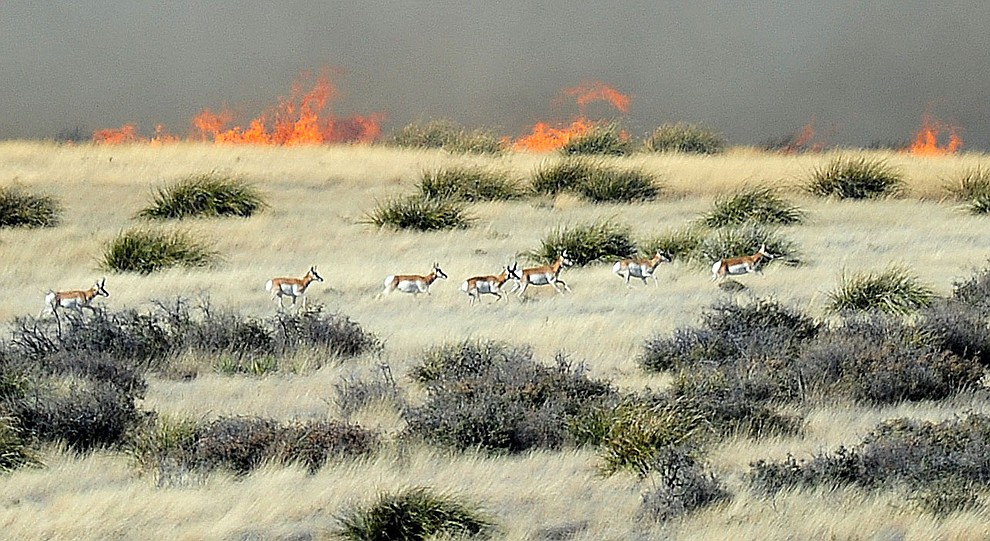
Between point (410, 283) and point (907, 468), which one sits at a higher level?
point (410, 283)

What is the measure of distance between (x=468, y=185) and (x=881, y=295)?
11.8 metres

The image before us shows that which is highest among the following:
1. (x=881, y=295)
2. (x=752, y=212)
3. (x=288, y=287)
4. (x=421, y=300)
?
(x=752, y=212)

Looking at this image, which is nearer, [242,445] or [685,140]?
[242,445]

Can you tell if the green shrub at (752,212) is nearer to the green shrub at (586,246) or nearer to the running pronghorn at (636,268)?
the green shrub at (586,246)

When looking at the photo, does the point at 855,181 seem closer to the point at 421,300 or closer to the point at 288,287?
the point at 421,300

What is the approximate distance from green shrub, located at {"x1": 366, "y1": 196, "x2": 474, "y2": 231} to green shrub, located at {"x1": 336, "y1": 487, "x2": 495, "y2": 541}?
14.7 m

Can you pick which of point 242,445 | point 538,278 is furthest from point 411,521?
point 538,278

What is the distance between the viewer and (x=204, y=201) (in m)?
23.7

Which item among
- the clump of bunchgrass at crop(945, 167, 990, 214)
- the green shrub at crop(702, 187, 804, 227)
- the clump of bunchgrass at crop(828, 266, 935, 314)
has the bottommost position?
the clump of bunchgrass at crop(828, 266, 935, 314)

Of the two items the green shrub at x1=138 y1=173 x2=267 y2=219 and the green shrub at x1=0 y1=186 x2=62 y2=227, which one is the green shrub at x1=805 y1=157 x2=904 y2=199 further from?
the green shrub at x1=0 y1=186 x2=62 y2=227

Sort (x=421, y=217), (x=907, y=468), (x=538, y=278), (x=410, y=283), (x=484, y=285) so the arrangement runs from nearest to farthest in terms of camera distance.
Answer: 1. (x=907, y=468)
2. (x=484, y=285)
3. (x=410, y=283)
4. (x=538, y=278)
5. (x=421, y=217)

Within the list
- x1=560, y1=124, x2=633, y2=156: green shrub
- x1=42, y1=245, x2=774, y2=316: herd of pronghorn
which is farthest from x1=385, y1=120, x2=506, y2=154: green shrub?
x1=42, y1=245, x2=774, y2=316: herd of pronghorn

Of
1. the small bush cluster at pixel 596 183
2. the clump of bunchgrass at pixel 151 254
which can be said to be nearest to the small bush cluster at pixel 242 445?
the clump of bunchgrass at pixel 151 254

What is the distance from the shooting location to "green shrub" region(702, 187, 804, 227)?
2261cm
